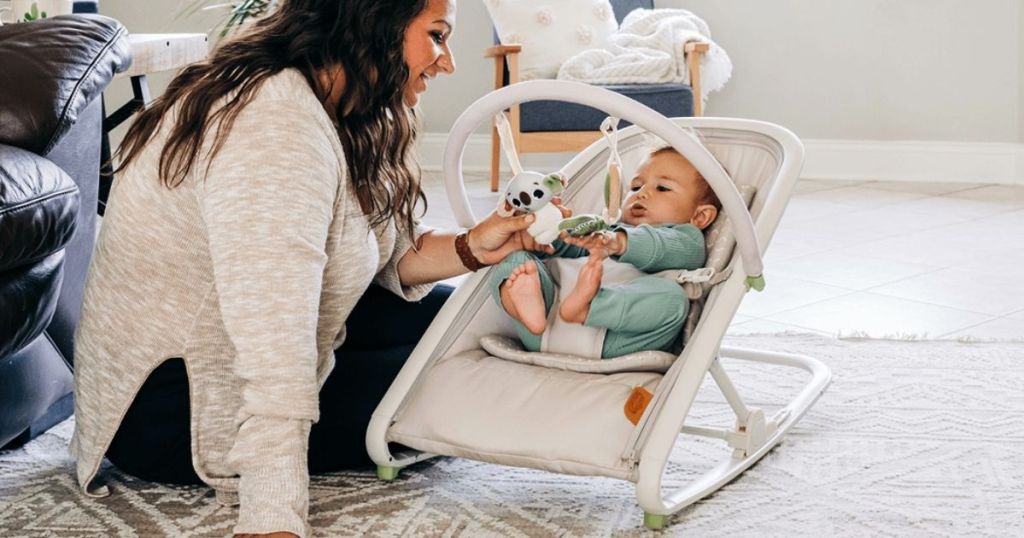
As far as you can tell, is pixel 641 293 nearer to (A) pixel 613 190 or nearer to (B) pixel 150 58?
(A) pixel 613 190

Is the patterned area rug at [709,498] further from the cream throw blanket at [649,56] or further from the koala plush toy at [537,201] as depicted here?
the cream throw blanket at [649,56]

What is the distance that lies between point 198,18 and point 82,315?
147 inches

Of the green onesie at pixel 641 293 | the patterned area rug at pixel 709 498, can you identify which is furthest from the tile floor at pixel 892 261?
the green onesie at pixel 641 293

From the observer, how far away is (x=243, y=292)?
56.2 inches

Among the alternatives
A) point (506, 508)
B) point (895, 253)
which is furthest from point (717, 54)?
point (506, 508)

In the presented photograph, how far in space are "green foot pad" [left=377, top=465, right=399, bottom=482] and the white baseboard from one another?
315 centimetres

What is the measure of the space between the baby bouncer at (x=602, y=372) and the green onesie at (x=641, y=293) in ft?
0.11

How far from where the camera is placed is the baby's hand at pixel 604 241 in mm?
1727

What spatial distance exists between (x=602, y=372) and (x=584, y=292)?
0.12 metres

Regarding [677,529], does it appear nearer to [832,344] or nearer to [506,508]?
[506,508]

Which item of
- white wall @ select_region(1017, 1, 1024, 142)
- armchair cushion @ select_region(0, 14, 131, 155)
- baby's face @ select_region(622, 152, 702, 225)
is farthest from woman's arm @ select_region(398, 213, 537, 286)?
white wall @ select_region(1017, 1, 1024, 142)

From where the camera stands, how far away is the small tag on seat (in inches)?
65.5

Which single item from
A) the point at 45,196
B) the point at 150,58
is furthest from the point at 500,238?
the point at 150,58

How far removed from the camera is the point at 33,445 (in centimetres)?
202
